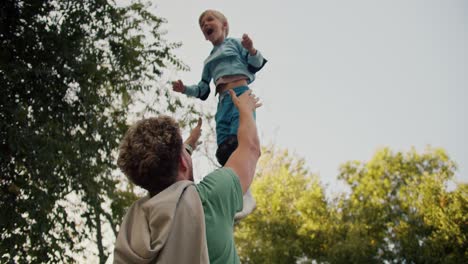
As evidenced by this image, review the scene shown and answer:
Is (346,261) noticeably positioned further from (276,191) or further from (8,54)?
(8,54)

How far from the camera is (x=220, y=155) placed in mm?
3438

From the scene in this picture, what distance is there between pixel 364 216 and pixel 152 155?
76.5 feet

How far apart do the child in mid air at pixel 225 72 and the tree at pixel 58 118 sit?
3859 mm

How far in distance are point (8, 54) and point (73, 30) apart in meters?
1.15

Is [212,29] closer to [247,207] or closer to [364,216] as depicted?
[247,207]

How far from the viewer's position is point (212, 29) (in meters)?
3.73

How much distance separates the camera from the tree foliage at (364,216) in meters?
22.2

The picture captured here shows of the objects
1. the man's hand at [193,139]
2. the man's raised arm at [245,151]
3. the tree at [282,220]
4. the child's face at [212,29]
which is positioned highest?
the tree at [282,220]

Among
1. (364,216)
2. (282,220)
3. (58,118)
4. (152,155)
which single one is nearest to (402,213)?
(364,216)

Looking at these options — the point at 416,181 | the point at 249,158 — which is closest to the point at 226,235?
the point at 249,158

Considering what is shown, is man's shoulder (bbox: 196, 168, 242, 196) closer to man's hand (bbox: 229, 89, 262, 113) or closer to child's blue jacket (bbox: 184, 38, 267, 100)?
man's hand (bbox: 229, 89, 262, 113)

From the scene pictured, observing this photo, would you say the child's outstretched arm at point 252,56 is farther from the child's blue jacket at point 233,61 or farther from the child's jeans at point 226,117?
the child's jeans at point 226,117

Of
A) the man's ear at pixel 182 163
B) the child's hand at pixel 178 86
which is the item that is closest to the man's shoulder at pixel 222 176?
the man's ear at pixel 182 163

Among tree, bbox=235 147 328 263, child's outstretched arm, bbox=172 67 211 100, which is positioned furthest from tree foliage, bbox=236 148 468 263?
child's outstretched arm, bbox=172 67 211 100
